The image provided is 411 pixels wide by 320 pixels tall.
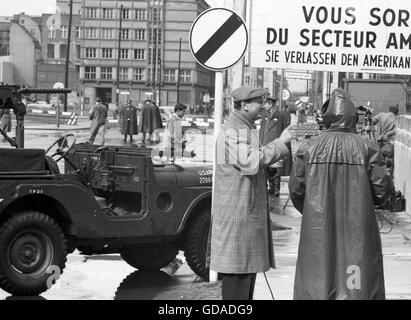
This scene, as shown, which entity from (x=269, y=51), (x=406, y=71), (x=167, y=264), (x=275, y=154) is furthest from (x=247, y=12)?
(x=275, y=154)

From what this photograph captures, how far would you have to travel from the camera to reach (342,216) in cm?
537

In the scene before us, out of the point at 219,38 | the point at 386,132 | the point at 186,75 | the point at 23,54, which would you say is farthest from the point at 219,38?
the point at 23,54

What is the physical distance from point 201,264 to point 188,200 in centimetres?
67

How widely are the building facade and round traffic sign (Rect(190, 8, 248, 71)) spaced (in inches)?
4878

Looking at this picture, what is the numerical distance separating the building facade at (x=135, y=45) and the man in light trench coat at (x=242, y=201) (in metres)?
126

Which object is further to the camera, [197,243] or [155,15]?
[155,15]

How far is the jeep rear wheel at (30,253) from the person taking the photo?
730 cm

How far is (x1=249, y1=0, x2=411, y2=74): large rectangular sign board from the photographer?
9164 millimetres

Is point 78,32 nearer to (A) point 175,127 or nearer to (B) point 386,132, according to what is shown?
(A) point 175,127

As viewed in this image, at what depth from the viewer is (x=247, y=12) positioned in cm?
951

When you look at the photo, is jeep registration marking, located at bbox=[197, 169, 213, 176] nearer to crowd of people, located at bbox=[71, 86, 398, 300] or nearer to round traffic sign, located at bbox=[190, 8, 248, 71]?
round traffic sign, located at bbox=[190, 8, 248, 71]

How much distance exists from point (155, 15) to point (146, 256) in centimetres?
12825

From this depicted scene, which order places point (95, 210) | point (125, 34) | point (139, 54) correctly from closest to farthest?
point (95, 210) → point (139, 54) → point (125, 34)

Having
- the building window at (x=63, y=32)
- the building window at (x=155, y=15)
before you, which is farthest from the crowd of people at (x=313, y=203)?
the building window at (x=63, y=32)
